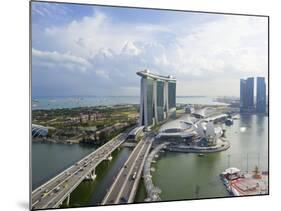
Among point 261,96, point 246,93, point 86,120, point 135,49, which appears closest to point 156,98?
point 135,49

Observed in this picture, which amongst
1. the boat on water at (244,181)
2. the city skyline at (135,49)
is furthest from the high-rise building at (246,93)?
the boat on water at (244,181)

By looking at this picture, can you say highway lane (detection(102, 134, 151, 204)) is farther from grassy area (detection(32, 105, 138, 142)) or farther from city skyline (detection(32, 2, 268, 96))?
city skyline (detection(32, 2, 268, 96))

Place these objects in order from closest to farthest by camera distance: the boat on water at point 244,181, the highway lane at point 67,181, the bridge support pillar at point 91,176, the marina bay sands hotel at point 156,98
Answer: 1. the highway lane at point 67,181
2. the bridge support pillar at point 91,176
3. the marina bay sands hotel at point 156,98
4. the boat on water at point 244,181

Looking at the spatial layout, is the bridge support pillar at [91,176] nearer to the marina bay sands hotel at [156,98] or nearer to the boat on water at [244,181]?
the marina bay sands hotel at [156,98]

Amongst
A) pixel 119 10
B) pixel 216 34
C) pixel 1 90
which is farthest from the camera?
pixel 216 34

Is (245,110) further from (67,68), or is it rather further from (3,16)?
(3,16)
